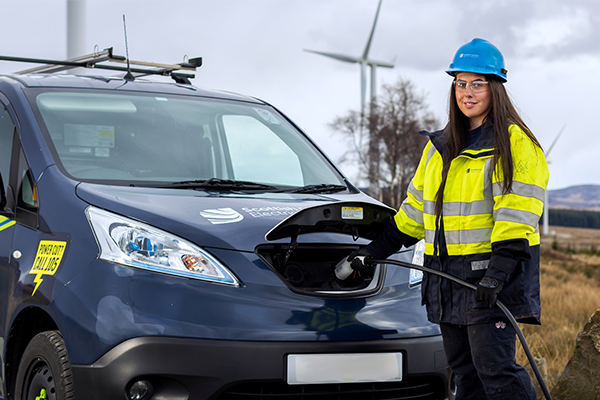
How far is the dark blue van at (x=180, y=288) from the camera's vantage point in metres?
2.76

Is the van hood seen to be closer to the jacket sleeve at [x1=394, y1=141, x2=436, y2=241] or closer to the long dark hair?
the jacket sleeve at [x1=394, y1=141, x2=436, y2=241]

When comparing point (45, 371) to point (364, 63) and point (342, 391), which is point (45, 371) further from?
point (364, 63)

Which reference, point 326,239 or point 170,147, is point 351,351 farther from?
point 170,147

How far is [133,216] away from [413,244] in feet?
4.15

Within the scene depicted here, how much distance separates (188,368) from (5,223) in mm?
1352

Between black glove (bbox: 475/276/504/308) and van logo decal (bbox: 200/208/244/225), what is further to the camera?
van logo decal (bbox: 200/208/244/225)

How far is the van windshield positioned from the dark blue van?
0.09 feet

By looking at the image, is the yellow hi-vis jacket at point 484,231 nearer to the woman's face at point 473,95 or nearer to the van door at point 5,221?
the woman's face at point 473,95

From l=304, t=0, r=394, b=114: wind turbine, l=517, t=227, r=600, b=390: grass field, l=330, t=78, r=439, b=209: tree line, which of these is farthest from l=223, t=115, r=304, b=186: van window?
l=330, t=78, r=439, b=209: tree line

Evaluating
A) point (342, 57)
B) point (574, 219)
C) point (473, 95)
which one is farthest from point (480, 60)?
point (574, 219)

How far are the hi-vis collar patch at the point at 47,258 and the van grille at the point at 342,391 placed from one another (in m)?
0.88

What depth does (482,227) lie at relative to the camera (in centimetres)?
290

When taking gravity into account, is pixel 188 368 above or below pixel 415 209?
below

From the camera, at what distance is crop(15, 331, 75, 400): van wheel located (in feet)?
9.39
